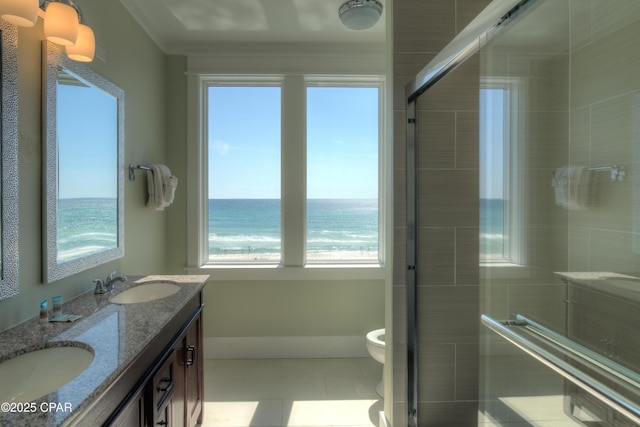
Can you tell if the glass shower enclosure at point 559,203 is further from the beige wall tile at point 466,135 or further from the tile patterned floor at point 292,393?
the tile patterned floor at point 292,393

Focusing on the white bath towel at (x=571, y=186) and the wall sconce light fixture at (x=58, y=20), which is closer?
the wall sconce light fixture at (x=58, y=20)

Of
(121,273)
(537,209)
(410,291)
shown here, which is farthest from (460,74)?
(121,273)

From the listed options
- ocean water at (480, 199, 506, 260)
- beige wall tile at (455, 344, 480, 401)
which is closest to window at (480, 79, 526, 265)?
ocean water at (480, 199, 506, 260)

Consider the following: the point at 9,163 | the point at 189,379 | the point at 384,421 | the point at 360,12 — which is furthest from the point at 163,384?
the point at 360,12

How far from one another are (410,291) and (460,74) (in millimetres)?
1120

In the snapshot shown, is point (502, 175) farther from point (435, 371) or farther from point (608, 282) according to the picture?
point (435, 371)

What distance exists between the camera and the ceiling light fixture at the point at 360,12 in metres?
2.01

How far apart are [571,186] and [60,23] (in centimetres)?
200

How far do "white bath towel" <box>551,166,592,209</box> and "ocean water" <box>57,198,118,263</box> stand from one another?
2.05 meters

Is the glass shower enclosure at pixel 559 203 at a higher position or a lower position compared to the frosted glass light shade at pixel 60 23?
lower

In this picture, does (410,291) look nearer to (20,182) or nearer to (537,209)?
(537,209)

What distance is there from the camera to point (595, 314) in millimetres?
1199

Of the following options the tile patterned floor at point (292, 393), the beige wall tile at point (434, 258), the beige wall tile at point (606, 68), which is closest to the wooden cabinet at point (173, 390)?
the tile patterned floor at point (292, 393)

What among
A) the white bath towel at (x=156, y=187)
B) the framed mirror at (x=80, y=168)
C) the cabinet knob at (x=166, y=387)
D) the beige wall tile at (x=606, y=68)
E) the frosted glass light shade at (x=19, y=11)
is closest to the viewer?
the frosted glass light shade at (x=19, y=11)
